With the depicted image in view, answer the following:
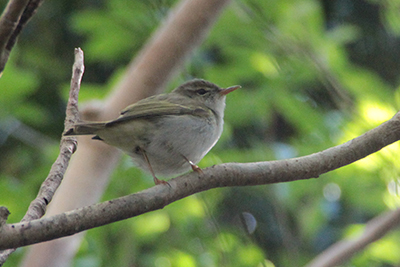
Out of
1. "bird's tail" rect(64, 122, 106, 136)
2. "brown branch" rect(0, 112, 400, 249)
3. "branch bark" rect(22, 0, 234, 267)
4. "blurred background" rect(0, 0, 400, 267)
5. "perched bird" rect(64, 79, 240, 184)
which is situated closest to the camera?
"brown branch" rect(0, 112, 400, 249)

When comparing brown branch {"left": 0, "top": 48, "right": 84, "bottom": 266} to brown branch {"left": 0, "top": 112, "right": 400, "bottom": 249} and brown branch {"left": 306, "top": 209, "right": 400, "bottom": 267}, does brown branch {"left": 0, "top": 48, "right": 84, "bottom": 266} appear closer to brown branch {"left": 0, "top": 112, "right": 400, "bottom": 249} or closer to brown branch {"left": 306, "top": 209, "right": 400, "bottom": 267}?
brown branch {"left": 0, "top": 112, "right": 400, "bottom": 249}

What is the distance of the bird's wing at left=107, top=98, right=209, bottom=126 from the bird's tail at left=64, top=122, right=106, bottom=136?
0.25 feet

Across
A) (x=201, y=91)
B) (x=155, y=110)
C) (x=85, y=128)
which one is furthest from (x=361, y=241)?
(x=85, y=128)

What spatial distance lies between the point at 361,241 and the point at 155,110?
214 cm

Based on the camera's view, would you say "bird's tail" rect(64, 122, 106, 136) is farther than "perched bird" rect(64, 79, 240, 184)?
No

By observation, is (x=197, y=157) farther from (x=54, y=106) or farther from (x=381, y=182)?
(x=54, y=106)

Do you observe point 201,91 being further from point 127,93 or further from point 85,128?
point 85,128

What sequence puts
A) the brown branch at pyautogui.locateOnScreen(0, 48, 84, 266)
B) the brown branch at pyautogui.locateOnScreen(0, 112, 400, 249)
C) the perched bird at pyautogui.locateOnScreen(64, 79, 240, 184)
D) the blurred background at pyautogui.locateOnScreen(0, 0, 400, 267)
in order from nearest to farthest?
the brown branch at pyautogui.locateOnScreen(0, 48, 84, 266) < the brown branch at pyautogui.locateOnScreen(0, 112, 400, 249) < the perched bird at pyautogui.locateOnScreen(64, 79, 240, 184) < the blurred background at pyautogui.locateOnScreen(0, 0, 400, 267)

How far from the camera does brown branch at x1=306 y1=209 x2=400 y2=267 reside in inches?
142

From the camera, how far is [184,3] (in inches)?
145

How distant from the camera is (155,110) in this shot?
3148 mm

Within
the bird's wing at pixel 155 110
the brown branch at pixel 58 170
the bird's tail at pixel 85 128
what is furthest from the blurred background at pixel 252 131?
the brown branch at pixel 58 170

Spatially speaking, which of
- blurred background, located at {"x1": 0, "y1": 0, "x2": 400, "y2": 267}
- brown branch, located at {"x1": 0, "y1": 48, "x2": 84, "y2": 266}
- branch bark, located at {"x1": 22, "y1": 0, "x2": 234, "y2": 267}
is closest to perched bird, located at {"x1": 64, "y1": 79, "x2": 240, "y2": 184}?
brown branch, located at {"x1": 0, "y1": 48, "x2": 84, "y2": 266}

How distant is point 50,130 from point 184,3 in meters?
3.12
